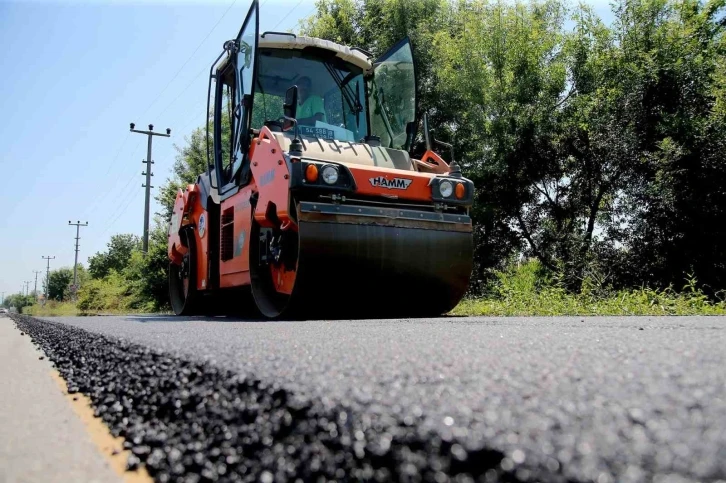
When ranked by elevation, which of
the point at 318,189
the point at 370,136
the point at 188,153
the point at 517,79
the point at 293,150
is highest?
the point at 188,153

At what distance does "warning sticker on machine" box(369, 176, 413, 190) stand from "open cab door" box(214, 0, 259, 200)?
1364 mm

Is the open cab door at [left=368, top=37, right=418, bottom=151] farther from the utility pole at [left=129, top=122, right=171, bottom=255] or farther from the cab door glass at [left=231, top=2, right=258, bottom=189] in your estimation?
the utility pole at [left=129, top=122, right=171, bottom=255]

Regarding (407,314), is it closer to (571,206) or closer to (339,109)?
(339,109)

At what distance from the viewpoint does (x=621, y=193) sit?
1269cm

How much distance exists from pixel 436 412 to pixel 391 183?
3.99 m

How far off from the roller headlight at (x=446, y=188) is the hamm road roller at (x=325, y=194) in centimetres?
1

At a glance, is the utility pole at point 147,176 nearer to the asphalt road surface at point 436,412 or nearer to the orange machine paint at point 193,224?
the orange machine paint at point 193,224

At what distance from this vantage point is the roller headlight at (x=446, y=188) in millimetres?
4812

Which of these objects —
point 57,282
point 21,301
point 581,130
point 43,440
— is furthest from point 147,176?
point 21,301

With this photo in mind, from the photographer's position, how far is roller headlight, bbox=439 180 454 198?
481 centimetres

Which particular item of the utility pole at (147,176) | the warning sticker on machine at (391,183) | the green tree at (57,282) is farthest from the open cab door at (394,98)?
the green tree at (57,282)

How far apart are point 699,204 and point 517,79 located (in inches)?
216

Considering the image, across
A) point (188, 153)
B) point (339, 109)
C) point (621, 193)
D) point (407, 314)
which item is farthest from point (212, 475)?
point (188, 153)

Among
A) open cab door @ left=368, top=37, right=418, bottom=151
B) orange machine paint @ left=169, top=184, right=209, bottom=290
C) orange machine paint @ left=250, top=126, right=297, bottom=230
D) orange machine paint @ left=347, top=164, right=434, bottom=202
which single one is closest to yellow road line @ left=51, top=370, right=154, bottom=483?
orange machine paint @ left=250, top=126, right=297, bottom=230
